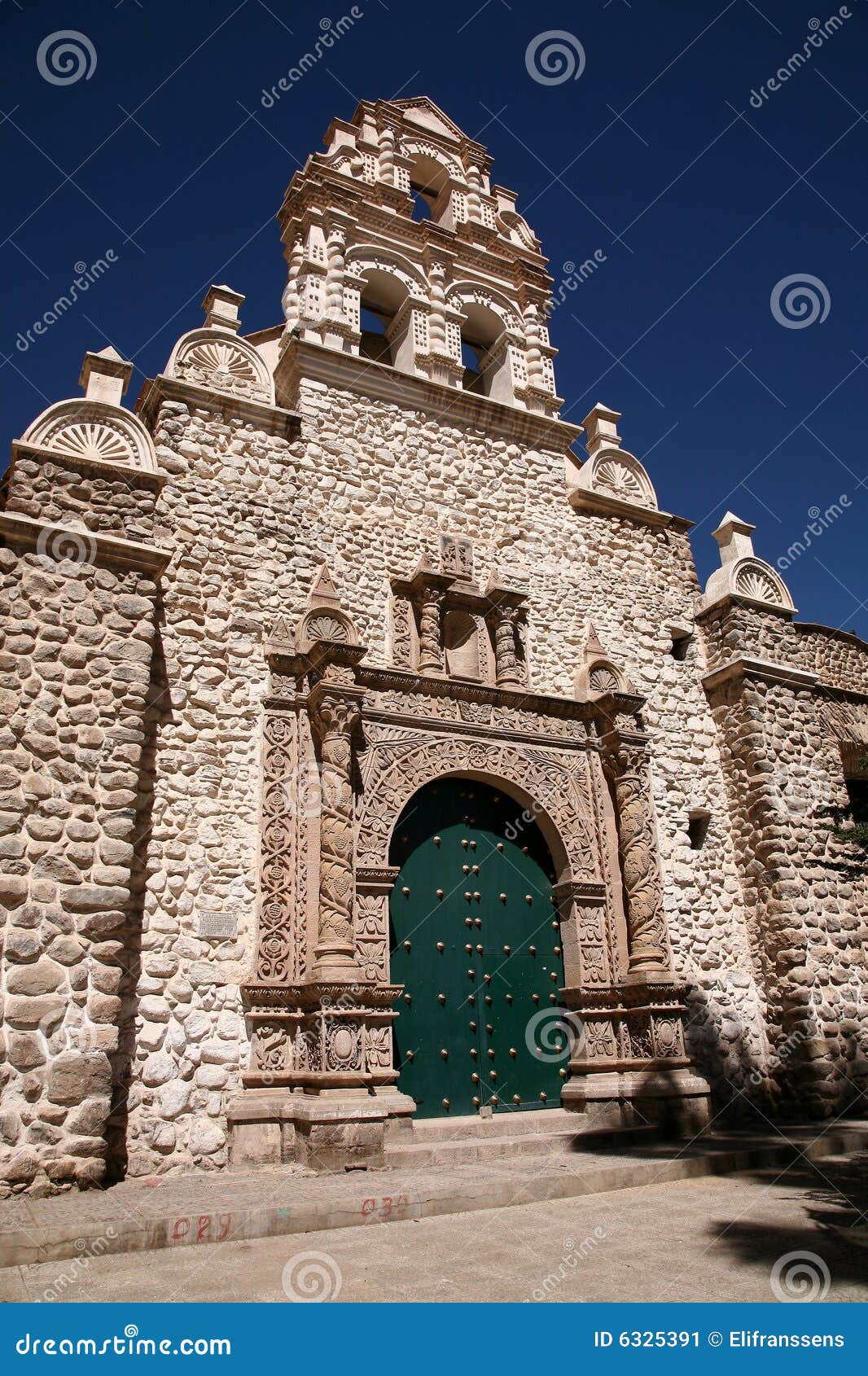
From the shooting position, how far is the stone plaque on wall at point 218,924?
21.0 ft

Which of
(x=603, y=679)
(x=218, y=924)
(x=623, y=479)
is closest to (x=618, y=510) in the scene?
(x=623, y=479)

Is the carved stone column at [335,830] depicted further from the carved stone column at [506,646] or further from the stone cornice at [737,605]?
the stone cornice at [737,605]

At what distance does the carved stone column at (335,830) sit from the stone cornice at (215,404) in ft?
9.05

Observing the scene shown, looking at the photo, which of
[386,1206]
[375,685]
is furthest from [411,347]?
[386,1206]

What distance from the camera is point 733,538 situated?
421 inches

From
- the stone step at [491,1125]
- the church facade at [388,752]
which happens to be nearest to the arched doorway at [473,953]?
the church facade at [388,752]

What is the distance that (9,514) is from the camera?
595 centimetres

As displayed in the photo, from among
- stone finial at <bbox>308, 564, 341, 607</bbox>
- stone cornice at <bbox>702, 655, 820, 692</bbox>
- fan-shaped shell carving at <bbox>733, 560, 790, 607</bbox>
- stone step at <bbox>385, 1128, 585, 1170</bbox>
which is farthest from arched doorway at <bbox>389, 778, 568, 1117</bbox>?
fan-shaped shell carving at <bbox>733, 560, 790, 607</bbox>

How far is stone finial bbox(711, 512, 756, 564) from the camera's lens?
10625 mm

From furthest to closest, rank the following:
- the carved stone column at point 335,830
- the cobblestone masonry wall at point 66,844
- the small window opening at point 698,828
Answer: the small window opening at point 698,828 < the carved stone column at point 335,830 < the cobblestone masonry wall at point 66,844

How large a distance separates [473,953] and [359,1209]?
3056mm
